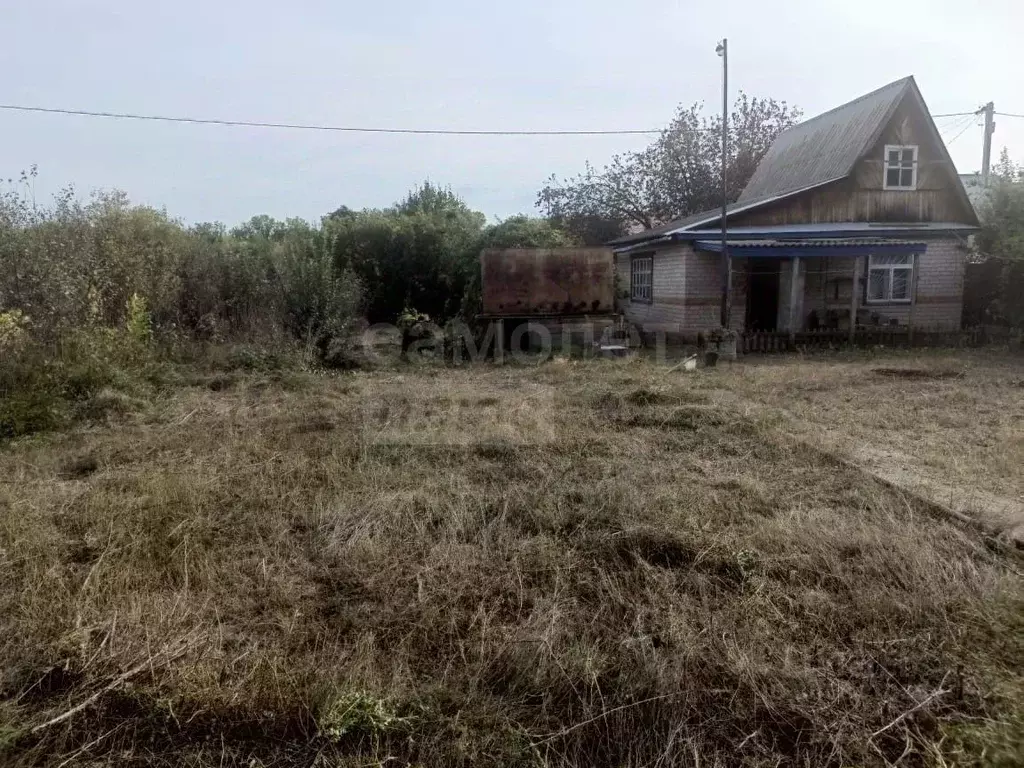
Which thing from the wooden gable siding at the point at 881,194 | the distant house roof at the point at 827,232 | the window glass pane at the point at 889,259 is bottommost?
the window glass pane at the point at 889,259

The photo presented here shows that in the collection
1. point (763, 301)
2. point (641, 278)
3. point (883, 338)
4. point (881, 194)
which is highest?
point (881, 194)

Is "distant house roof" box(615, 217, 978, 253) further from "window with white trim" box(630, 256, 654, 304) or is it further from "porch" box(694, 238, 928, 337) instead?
"window with white trim" box(630, 256, 654, 304)

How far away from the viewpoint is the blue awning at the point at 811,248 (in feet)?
46.0

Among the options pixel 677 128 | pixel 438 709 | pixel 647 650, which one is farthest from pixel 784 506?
pixel 677 128

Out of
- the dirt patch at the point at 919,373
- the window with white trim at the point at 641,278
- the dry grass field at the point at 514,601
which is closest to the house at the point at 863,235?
the window with white trim at the point at 641,278

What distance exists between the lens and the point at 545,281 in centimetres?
1365

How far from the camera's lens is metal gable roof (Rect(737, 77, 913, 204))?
15570 millimetres

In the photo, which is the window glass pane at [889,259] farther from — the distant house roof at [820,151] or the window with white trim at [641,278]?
the window with white trim at [641,278]

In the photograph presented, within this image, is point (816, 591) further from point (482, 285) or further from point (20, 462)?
point (482, 285)

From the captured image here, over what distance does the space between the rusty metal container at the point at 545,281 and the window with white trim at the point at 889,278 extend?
6.78 meters

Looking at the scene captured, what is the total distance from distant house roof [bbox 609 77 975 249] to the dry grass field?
11158 millimetres

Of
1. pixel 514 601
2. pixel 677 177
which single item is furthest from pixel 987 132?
pixel 514 601

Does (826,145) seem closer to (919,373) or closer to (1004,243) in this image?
(1004,243)

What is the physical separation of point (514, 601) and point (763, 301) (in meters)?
15.6
